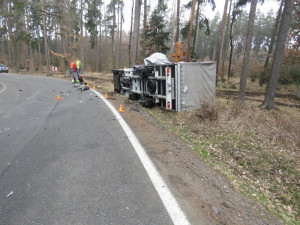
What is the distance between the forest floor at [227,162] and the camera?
2.45 metres

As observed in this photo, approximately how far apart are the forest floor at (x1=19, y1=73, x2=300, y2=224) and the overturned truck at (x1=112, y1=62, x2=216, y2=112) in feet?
1.68

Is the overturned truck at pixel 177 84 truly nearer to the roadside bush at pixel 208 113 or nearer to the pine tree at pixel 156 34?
the roadside bush at pixel 208 113

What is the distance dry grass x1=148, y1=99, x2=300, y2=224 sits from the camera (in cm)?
312

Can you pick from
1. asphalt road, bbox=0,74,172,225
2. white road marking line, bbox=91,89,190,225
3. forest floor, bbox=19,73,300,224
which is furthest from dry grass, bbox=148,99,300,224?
asphalt road, bbox=0,74,172,225

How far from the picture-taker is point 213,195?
103 inches

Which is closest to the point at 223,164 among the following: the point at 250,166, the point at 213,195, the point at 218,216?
the point at 250,166

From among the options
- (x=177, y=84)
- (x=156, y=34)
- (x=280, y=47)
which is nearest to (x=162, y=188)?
(x=177, y=84)

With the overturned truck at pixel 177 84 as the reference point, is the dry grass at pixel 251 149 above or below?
below

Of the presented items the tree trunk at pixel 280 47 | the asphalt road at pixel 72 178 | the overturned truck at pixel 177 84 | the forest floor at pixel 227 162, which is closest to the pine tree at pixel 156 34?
the tree trunk at pixel 280 47

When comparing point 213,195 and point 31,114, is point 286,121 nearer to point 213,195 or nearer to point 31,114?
point 213,195

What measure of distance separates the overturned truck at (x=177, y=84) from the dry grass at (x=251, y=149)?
0.45m

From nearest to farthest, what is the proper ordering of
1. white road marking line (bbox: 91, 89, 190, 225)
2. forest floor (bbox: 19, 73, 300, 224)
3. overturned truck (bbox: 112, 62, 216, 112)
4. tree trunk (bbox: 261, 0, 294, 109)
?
white road marking line (bbox: 91, 89, 190, 225), forest floor (bbox: 19, 73, 300, 224), overturned truck (bbox: 112, 62, 216, 112), tree trunk (bbox: 261, 0, 294, 109)

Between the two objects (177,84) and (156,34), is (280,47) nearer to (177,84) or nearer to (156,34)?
(177,84)

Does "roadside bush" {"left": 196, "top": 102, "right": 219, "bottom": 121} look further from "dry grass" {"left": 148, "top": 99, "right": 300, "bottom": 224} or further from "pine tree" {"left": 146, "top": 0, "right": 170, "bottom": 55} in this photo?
"pine tree" {"left": 146, "top": 0, "right": 170, "bottom": 55}
